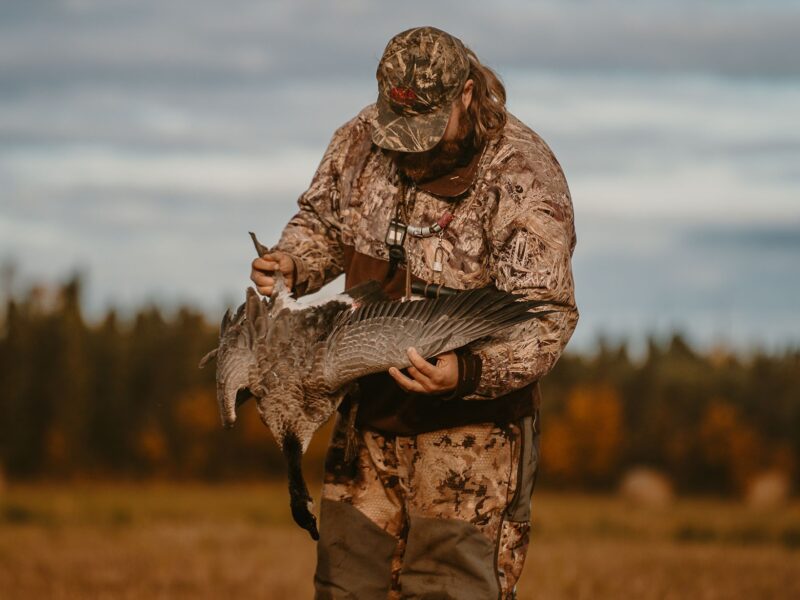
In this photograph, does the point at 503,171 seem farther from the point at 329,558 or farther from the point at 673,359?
the point at 673,359

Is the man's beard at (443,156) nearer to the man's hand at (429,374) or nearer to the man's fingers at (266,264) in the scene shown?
the man's fingers at (266,264)

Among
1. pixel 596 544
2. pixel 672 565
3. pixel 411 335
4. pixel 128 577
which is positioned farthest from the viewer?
pixel 596 544

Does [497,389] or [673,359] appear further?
[673,359]

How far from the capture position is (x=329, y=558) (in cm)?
586

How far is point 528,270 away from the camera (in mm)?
5359

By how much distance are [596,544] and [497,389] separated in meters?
14.1

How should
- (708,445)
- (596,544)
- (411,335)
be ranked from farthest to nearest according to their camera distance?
1. (708,445)
2. (596,544)
3. (411,335)

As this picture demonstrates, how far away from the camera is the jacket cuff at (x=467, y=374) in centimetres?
527

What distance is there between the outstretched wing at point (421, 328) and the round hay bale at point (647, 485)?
39178 mm

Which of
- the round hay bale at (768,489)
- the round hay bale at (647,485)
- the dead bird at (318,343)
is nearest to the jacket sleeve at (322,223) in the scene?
the dead bird at (318,343)

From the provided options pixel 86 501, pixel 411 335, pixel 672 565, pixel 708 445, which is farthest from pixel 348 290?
pixel 708 445

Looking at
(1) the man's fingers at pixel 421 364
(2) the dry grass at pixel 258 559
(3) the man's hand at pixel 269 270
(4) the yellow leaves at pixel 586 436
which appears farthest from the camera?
(4) the yellow leaves at pixel 586 436

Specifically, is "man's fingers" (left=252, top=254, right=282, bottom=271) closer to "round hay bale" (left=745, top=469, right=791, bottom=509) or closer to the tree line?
the tree line

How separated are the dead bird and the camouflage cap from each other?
683 millimetres
